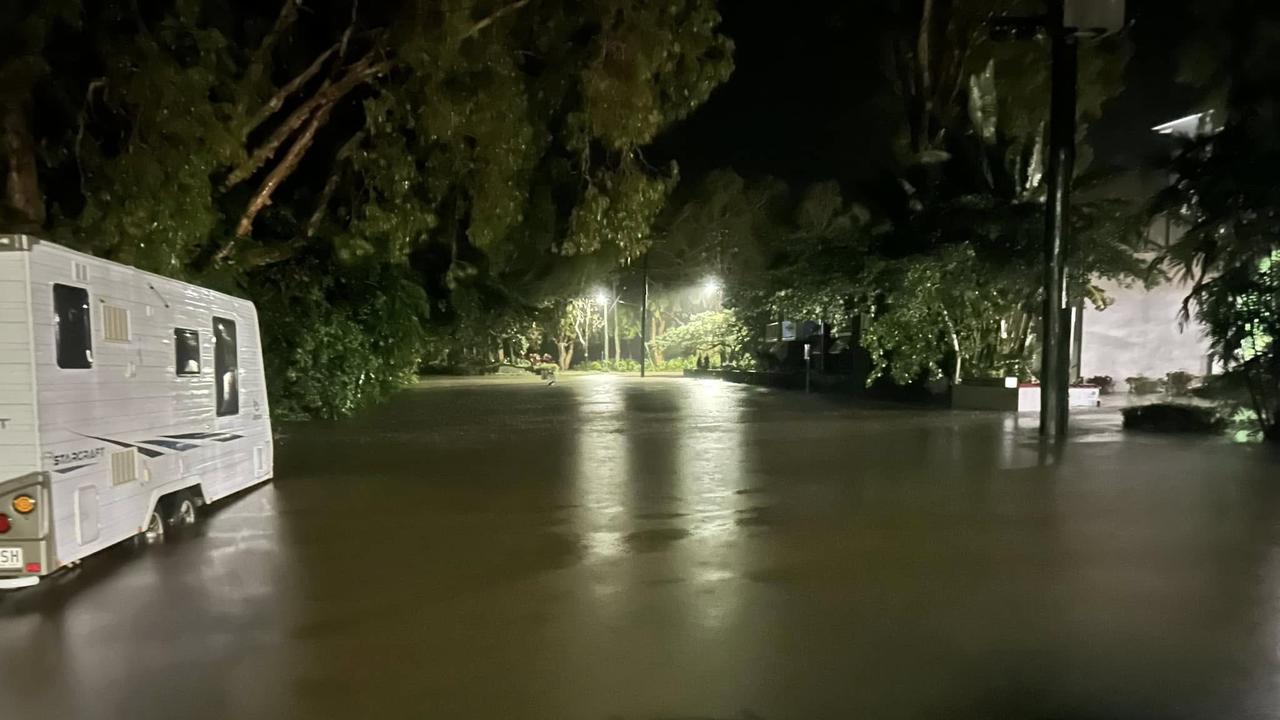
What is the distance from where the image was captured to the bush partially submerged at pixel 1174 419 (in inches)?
580

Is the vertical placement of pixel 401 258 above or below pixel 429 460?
above

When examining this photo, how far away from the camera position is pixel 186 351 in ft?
26.8

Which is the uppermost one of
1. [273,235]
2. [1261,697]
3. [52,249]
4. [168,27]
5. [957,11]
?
[957,11]

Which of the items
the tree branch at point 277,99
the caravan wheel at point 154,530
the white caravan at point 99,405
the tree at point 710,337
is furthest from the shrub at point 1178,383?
the caravan wheel at point 154,530

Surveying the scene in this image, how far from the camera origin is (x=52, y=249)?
619 cm

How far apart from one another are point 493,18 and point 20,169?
20.0 ft

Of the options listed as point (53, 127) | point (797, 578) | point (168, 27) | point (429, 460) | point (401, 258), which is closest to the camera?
point (797, 578)

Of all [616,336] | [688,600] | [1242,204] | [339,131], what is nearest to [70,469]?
[688,600]

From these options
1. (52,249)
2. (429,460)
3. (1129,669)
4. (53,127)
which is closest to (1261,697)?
(1129,669)

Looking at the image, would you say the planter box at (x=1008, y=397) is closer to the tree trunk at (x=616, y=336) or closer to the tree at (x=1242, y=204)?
the tree at (x=1242, y=204)

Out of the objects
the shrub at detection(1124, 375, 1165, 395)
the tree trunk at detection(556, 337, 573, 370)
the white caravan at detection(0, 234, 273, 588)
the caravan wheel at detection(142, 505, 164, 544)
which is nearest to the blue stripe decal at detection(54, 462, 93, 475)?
the white caravan at detection(0, 234, 273, 588)

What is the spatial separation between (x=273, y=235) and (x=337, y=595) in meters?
10.7

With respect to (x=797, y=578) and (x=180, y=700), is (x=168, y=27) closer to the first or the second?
(x=180, y=700)

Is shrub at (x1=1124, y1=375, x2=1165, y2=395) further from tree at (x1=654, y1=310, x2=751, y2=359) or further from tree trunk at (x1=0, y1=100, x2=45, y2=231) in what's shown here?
tree trunk at (x1=0, y1=100, x2=45, y2=231)
